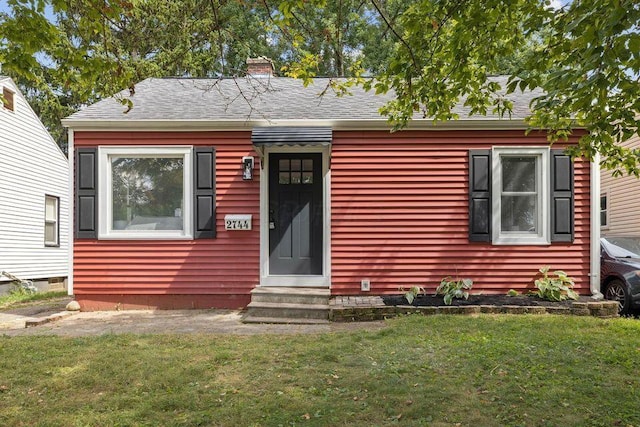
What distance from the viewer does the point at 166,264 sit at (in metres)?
7.69

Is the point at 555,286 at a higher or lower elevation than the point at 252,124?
lower

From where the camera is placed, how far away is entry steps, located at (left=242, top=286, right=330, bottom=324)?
21.9ft

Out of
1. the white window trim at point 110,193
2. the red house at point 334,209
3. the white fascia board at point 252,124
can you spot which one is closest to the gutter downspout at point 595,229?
the red house at point 334,209

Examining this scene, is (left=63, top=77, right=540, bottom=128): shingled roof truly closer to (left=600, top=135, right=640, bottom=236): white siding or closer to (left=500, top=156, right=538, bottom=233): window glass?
(left=500, top=156, right=538, bottom=233): window glass

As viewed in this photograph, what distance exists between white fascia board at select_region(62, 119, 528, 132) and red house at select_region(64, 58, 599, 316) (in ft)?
0.07

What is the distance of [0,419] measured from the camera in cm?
318

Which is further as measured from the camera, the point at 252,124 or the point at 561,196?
the point at 252,124

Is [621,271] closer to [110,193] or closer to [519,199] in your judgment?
[519,199]

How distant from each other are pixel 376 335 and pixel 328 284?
2.42m

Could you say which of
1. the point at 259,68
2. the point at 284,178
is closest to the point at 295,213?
the point at 284,178

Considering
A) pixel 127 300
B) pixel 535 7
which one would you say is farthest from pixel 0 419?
pixel 535 7

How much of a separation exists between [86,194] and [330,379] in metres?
5.72

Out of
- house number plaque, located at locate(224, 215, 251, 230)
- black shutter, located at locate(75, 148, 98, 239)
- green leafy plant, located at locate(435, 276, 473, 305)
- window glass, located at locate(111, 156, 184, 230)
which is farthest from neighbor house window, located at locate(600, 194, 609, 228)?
black shutter, located at locate(75, 148, 98, 239)

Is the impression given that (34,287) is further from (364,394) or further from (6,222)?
(364,394)
